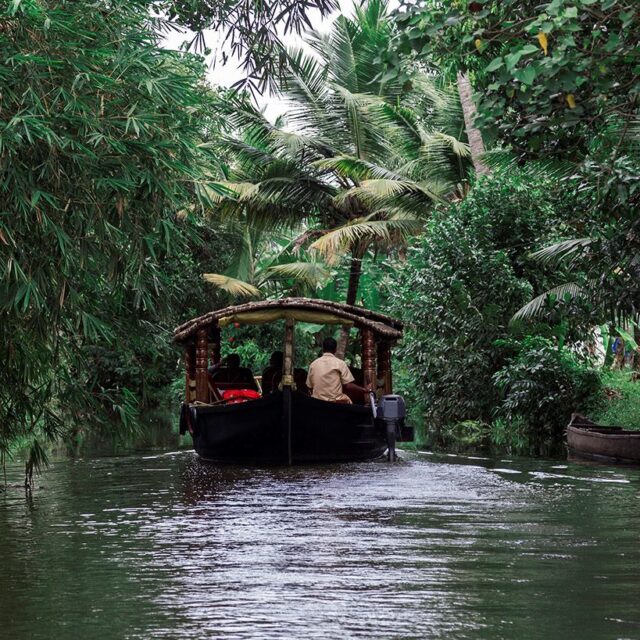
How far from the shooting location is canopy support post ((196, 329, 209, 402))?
1605 cm

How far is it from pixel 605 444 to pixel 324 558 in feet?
32.2

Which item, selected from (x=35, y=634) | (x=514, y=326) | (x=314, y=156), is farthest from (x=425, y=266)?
(x=35, y=634)

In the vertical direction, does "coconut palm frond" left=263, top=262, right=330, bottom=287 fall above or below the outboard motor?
above

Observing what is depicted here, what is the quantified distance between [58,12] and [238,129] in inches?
802

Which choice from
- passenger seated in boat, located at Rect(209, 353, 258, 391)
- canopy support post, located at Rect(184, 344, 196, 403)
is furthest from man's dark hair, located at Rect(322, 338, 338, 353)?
canopy support post, located at Rect(184, 344, 196, 403)

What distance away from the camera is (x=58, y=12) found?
8094 millimetres

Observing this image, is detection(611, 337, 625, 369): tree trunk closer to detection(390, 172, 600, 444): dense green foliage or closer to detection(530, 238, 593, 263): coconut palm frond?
detection(390, 172, 600, 444): dense green foliage

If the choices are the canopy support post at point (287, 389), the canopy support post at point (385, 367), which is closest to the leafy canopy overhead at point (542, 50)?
the canopy support post at point (287, 389)

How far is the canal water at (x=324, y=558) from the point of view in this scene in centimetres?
543

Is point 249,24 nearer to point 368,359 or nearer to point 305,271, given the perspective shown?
point 368,359

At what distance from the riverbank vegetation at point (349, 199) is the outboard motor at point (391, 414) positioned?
2887 millimetres

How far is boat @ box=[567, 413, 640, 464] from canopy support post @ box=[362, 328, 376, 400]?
3.25m

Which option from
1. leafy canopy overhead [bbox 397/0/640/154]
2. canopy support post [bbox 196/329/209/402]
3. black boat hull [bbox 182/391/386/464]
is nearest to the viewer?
leafy canopy overhead [bbox 397/0/640/154]

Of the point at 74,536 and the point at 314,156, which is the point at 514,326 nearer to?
the point at 314,156
